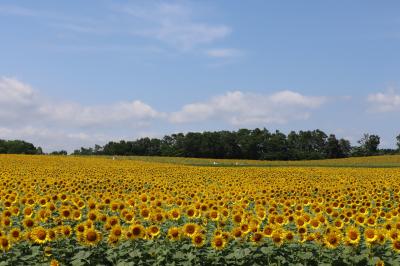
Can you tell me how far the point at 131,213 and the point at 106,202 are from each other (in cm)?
234

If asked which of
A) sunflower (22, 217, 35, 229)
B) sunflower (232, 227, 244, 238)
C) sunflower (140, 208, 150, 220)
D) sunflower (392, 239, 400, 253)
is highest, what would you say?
sunflower (140, 208, 150, 220)

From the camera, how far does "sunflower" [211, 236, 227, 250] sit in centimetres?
923

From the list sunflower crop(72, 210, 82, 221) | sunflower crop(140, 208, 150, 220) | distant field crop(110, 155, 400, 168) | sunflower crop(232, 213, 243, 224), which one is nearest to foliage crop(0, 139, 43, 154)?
distant field crop(110, 155, 400, 168)

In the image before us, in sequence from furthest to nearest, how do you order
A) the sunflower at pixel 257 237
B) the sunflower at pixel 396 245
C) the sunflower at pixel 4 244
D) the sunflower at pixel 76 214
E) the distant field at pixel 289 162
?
the distant field at pixel 289 162, the sunflower at pixel 76 214, the sunflower at pixel 257 237, the sunflower at pixel 396 245, the sunflower at pixel 4 244

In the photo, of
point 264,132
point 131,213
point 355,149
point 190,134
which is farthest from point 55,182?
point 355,149

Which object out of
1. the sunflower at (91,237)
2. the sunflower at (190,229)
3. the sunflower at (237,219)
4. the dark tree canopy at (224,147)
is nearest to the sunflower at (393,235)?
the sunflower at (237,219)

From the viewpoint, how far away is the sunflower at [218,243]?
923 centimetres

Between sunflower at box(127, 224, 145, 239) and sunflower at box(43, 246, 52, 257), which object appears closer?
sunflower at box(127, 224, 145, 239)

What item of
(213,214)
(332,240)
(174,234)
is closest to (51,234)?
(174,234)

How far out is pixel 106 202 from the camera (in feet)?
41.7

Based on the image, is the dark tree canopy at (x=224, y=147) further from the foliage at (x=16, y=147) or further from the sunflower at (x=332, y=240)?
the sunflower at (x=332, y=240)

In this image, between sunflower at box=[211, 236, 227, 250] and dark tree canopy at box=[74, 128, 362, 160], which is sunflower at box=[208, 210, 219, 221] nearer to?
sunflower at box=[211, 236, 227, 250]

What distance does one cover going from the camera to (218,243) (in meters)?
9.28

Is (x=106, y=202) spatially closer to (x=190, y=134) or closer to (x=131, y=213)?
(x=131, y=213)
